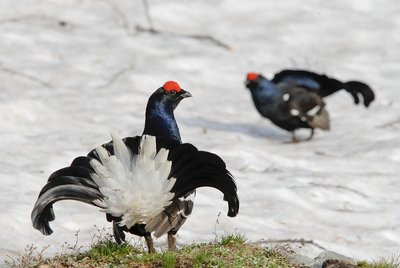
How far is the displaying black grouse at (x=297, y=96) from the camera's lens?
986 cm

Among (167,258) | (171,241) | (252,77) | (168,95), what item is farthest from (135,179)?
(252,77)

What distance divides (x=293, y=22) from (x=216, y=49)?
143cm

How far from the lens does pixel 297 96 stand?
10.1m

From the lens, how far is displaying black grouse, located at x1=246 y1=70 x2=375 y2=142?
9.86 metres

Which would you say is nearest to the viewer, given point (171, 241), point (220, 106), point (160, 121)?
point (171, 241)

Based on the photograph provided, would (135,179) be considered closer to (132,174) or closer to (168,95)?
(132,174)

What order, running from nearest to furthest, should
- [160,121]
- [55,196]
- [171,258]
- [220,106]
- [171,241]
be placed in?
[55,196] → [171,258] → [171,241] → [160,121] → [220,106]

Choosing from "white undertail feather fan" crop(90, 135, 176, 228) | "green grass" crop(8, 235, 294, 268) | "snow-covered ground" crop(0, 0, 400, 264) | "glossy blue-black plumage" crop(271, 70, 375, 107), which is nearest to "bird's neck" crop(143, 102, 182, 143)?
"green grass" crop(8, 235, 294, 268)

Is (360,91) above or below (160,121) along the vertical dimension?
below

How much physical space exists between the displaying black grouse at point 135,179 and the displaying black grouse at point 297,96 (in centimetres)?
531

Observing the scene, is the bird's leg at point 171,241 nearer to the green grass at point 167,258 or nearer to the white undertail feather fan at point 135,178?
the green grass at point 167,258

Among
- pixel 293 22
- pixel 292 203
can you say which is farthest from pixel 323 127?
pixel 293 22

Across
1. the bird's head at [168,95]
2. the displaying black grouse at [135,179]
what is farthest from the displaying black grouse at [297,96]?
the displaying black grouse at [135,179]

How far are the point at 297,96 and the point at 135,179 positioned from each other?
579 centimetres
